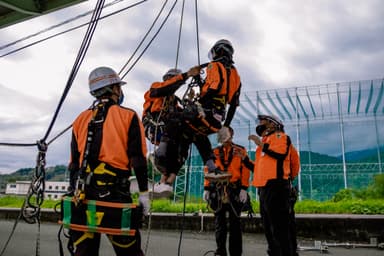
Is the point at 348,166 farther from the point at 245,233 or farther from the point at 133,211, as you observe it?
the point at 133,211

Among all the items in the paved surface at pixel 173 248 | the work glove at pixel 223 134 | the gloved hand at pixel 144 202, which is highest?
the work glove at pixel 223 134

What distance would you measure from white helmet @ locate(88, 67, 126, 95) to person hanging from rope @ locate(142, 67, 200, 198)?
754mm

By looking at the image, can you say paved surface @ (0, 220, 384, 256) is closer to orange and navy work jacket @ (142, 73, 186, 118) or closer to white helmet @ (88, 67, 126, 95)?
orange and navy work jacket @ (142, 73, 186, 118)

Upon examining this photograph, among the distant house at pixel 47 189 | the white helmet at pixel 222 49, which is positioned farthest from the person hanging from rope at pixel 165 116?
the distant house at pixel 47 189

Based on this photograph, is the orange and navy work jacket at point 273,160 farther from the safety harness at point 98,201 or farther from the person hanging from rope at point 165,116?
the safety harness at point 98,201

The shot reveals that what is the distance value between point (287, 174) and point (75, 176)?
2.78m

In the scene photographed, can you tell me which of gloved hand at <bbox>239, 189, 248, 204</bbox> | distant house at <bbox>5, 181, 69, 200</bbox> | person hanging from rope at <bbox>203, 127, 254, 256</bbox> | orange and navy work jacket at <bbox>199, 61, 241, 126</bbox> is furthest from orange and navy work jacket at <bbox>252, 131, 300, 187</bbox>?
distant house at <bbox>5, 181, 69, 200</bbox>

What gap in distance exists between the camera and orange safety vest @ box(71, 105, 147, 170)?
255cm

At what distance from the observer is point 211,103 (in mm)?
3598

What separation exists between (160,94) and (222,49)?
87 cm

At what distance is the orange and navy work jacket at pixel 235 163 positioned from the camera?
5215 mm

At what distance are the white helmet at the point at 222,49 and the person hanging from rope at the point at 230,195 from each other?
1.36m

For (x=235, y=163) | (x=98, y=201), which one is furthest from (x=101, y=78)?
(x=235, y=163)

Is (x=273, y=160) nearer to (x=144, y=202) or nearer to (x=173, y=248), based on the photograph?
(x=144, y=202)
